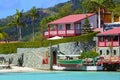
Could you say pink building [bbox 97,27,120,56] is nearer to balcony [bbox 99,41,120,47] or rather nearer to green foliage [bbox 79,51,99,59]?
balcony [bbox 99,41,120,47]

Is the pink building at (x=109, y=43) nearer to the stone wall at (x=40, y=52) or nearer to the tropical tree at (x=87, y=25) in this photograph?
the stone wall at (x=40, y=52)

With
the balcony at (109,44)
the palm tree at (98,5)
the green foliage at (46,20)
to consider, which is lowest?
the balcony at (109,44)

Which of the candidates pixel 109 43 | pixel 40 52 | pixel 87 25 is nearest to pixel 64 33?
pixel 87 25

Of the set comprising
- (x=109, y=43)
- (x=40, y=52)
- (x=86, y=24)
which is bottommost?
(x=40, y=52)

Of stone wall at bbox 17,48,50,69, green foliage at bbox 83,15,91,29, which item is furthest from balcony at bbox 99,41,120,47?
stone wall at bbox 17,48,50,69

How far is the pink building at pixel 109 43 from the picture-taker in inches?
2581

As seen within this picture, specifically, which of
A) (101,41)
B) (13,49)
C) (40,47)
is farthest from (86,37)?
(13,49)

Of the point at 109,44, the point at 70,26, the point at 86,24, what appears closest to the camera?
the point at 109,44

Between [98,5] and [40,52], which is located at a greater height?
[98,5]

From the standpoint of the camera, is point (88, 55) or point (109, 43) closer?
point (88, 55)

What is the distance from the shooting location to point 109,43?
66.8 m

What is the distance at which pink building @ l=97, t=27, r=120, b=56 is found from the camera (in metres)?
65.6

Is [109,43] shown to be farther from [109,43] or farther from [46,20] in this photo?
Result: [46,20]

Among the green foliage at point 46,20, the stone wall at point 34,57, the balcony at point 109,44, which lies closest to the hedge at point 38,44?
the balcony at point 109,44
